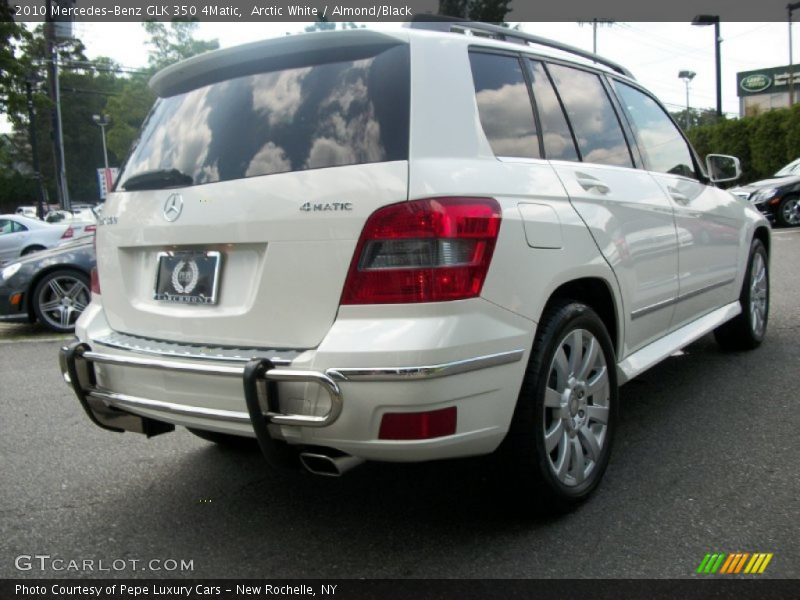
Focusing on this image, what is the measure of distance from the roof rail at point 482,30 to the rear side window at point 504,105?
0.14 meters

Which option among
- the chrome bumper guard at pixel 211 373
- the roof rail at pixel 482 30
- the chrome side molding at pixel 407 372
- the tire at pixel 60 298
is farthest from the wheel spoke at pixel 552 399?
the tire at pixel 60 298

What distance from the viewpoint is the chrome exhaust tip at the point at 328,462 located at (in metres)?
2.28

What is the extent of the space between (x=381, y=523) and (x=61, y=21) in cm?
2226

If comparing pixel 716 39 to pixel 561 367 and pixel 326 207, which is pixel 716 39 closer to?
pixel 561 367

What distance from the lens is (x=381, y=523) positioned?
2777 millimetres

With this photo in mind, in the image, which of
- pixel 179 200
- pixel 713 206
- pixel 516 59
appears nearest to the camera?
pixel 179 200

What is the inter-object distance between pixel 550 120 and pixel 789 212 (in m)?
13.4

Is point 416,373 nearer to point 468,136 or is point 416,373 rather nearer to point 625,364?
point 468,136

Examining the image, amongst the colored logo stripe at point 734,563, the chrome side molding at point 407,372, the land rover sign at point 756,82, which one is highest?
the land rover sign at point 756,82

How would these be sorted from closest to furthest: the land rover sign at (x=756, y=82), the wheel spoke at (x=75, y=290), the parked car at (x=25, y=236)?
the wheel spoke at (x=75, y=290)
the parked car at (x=25, y=236)
the land rover sign at (x=756, y=82)

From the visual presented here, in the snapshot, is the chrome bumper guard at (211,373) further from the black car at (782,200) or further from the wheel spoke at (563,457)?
the black car at (782,200)

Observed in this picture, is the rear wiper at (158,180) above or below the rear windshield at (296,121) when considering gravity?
below

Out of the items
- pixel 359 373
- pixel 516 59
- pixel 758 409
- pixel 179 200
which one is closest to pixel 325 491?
pixel 359 373

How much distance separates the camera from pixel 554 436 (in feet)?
8.61
